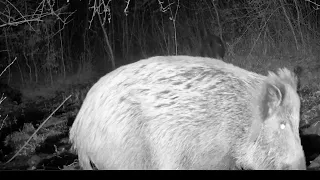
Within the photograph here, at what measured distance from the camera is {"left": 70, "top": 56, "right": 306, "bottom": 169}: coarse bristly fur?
218cm

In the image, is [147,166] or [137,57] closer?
[147,166]

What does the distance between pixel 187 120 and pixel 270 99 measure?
0.64 meters

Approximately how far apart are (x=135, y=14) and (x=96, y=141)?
189cm

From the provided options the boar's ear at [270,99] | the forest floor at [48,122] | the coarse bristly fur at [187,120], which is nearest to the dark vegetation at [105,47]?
the forest floor at [48,122]

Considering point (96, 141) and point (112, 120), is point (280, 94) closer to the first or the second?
point (112, 120)

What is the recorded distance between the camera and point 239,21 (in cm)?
375

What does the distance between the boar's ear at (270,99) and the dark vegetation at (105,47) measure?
108 cm

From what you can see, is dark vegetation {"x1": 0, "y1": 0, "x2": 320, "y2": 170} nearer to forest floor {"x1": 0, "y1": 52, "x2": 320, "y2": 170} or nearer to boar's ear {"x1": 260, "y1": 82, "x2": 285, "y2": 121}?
forest floor {"x1": 0, "y1": 52, "x2": 320, "y2": 170}

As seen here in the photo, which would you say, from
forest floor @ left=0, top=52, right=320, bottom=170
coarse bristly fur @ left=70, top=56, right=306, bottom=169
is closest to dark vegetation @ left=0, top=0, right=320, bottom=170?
forest floor @ left=0, top=52, right=320, bottom=170

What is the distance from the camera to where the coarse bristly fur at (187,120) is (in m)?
2.18

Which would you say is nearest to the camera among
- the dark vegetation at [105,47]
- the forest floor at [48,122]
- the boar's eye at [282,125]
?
the boar's eye at [282,125]

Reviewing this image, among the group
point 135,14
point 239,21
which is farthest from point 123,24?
point 239,21

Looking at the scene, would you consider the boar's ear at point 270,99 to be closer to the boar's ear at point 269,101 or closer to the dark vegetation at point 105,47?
the boar's ear at point 269,101

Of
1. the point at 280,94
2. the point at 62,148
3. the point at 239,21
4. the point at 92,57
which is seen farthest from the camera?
the point at 239,21
